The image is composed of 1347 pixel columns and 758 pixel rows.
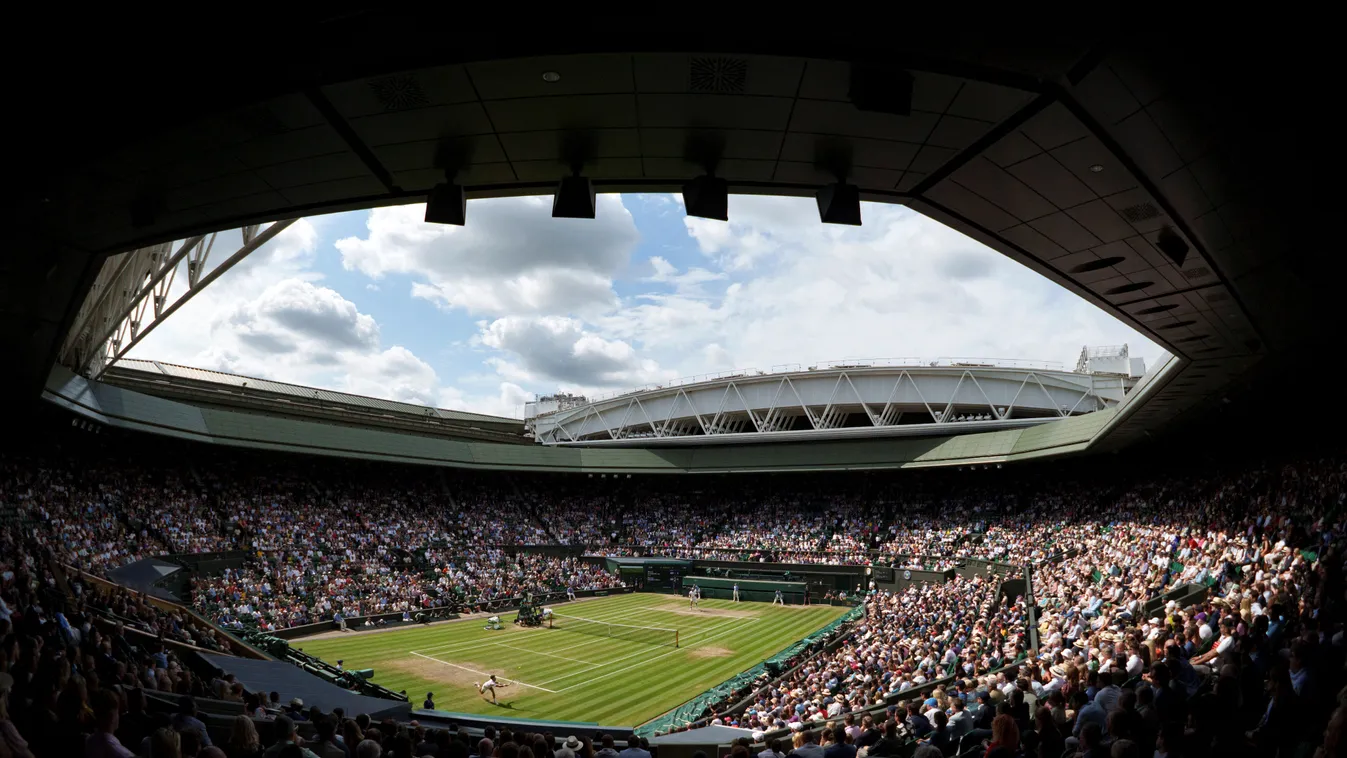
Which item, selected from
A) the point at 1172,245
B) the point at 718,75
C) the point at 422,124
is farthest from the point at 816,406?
the point at 718,75

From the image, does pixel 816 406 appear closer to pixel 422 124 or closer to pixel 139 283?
pixel 139 283

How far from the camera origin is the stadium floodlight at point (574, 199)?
23.3 feet

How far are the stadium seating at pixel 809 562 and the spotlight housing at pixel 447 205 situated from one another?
468 cm

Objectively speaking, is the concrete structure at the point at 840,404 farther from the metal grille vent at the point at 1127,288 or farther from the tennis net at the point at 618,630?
the metal grille vent at the point at 1127,288

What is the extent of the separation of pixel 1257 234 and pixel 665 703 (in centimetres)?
2006

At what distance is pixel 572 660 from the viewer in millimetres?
28641

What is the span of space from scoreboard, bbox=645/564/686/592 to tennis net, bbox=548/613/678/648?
35.3 ft

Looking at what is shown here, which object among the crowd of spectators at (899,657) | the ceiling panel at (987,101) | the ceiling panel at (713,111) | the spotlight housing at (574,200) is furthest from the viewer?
the crowd of spectators at (899,657)

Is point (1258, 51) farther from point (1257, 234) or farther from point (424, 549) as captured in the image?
point (424, 549)

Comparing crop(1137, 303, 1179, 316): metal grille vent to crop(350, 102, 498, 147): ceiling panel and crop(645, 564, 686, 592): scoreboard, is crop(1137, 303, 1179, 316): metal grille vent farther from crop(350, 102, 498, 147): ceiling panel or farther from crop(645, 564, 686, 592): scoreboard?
crop(645, 564, 686, 592): scoreboard

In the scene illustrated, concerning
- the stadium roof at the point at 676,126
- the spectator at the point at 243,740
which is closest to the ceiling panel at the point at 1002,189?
the stadium roof at the point at 676,126

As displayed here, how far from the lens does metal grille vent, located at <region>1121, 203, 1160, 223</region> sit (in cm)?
824

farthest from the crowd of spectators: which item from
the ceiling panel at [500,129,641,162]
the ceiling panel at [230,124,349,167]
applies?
the ceiling panel at [230,124,349,167]

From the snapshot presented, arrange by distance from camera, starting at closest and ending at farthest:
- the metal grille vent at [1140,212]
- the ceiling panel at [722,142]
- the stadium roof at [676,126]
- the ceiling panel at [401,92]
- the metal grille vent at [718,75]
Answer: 1. the stadium roof at [676,126]
2. the metal grille vent at [718,75]
3. the ceiling panel at [401,92]
4. the ceiling panel at [722,142]
5. the metal grille vent at [1140,212]
